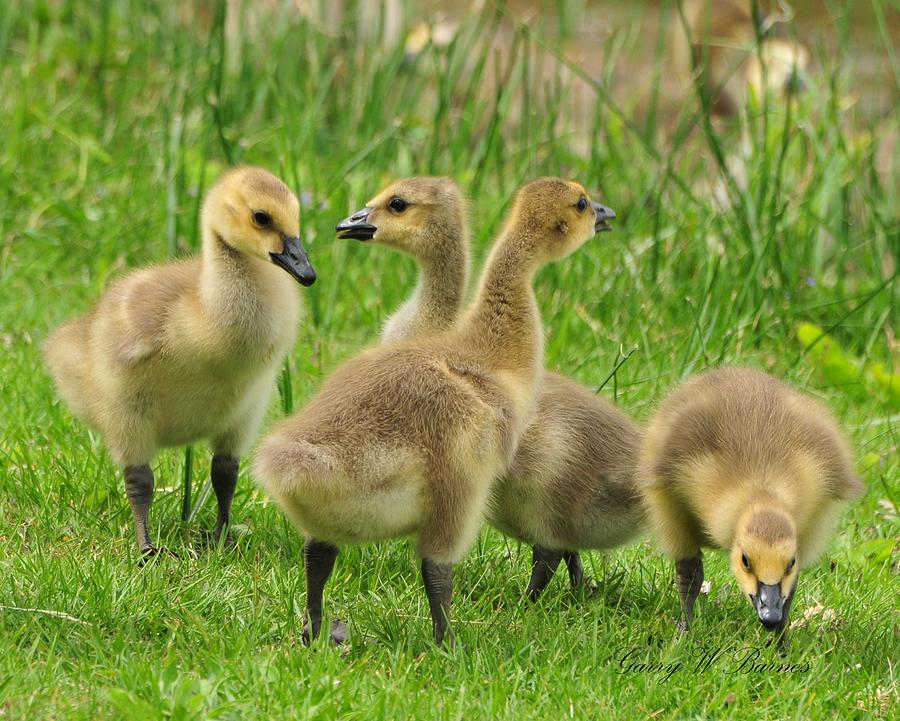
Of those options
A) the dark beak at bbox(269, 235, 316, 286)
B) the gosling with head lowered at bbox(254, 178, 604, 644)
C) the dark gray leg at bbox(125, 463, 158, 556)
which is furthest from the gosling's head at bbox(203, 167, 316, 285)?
the dark gray leg at bbox(125, 463, 158, 556)

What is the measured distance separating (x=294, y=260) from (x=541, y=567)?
3.73ft

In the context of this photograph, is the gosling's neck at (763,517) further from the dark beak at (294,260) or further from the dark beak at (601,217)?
the dark beak at (294,260)

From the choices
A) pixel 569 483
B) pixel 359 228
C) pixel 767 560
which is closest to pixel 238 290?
pixel 359 228

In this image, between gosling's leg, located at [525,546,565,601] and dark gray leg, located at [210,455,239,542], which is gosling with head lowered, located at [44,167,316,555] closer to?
dark gray leg, located at [210,455,239,542]

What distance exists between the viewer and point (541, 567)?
4.03 meters

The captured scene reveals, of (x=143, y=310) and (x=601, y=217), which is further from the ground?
(x=601, y=217)

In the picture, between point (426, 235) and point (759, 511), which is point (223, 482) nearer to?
point (426, 235)

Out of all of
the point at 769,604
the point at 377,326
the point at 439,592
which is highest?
the point at 769,604

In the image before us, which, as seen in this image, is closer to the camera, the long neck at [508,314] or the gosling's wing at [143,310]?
the long neck at [508,314]

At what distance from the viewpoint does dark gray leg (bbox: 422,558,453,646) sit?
343cm

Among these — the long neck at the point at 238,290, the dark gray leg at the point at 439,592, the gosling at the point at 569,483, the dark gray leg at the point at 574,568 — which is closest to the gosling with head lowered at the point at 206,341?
the long neck at the point at 238,290

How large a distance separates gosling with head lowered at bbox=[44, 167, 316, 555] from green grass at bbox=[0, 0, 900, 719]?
28cm

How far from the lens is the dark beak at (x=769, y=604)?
3340 millimetres

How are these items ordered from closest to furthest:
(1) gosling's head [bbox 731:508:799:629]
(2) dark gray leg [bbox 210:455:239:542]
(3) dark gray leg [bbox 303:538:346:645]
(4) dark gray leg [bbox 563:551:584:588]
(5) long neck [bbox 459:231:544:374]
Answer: (1) gosling's head [bbox 731:508:799:629], (3) dark gray leg [bbox 303:538:346:645], (5) long neck [bbox 459:231:544:374], (4) dark gray leg [bbox 563:551:584:588], (2) dark gray leg [bbox 210:455:239:542]
